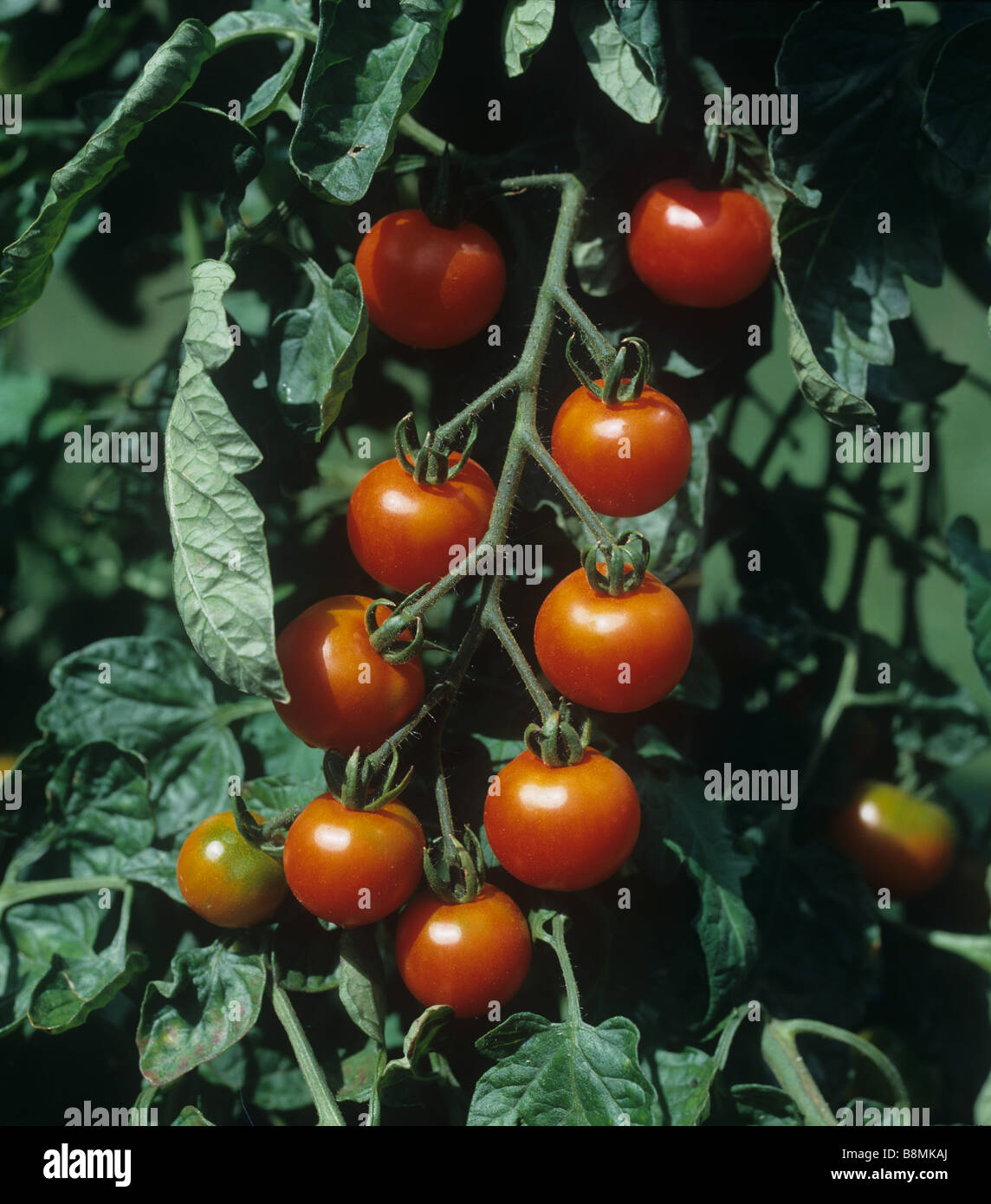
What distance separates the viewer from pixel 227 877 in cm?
64

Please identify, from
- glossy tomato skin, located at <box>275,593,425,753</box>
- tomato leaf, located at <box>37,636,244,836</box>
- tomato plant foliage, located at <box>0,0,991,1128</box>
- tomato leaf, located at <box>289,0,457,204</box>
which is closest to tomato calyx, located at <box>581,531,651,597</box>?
tomato plant foliage, located at <box>0,0,991,1128</box>

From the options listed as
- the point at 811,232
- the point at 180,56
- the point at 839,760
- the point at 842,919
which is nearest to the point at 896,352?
the point at 811,232

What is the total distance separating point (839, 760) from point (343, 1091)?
0.53 meters

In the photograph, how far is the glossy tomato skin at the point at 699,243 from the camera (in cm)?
67

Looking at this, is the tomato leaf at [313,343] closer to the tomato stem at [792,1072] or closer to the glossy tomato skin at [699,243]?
the glossy tomato skin at [699,243]

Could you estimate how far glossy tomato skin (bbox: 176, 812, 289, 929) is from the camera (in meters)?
0.64

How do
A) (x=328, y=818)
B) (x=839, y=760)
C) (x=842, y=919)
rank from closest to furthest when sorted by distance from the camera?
1. (x=328, y=818)
2. (x=842, y=919)
3. (x=839, y=760)

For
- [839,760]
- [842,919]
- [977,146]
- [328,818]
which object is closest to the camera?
[328,818]

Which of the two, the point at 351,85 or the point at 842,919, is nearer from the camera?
the point at 351,85

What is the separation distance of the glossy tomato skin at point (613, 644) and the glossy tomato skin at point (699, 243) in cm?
22

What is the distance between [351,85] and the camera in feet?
1.99

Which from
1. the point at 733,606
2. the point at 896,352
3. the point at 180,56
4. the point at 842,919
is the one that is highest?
the point at 180,56

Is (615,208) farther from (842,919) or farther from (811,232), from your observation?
(842,919)

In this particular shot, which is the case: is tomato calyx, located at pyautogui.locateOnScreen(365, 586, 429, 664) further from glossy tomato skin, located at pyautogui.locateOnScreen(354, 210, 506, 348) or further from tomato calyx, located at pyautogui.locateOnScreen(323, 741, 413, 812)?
glossy tomato skin, located at pyautogui.locateOnScreen(354, 210, 506, 348)
